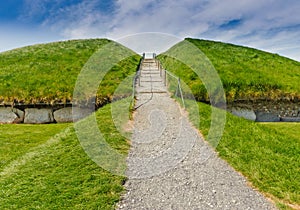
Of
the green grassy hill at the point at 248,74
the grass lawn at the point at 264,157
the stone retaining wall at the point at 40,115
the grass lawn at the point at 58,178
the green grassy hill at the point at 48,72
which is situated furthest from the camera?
the green grassy hill at the point at 248,74

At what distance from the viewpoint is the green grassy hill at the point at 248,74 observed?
1473cm

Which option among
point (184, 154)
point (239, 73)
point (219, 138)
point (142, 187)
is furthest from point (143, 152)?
A: point (239, 73)

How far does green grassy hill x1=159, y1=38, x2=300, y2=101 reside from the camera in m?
14.7

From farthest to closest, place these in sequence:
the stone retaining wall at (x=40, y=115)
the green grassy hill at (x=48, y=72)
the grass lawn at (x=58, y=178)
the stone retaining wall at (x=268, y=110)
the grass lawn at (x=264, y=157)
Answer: the stone retaining wall at (x=268, y=110) → the green grassy hill at (x=48, y=72) → the stone retaining wall at (x=40, y=115) → the grass lawn at (x=264, y=157) → the grass lawn at (x=58, y=178)

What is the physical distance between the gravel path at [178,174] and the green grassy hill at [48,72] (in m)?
5.82

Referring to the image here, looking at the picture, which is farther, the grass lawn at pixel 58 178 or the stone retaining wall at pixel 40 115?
the stone retaining wall at pixel 40 115

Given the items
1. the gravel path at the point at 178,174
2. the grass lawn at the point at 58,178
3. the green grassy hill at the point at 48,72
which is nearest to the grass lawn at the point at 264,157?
the gravel path at the point at 178,174

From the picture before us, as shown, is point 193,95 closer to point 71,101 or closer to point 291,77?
point 71,101

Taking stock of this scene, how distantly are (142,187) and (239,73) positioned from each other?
515 inches

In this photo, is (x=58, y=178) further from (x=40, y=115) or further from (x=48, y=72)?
(x=48, y=72)

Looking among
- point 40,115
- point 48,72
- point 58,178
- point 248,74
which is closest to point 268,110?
point 248,74

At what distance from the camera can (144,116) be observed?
1041 centimetres

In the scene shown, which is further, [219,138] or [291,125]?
[291,125]

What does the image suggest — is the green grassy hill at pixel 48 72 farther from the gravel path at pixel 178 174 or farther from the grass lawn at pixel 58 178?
the gravel path at pixel 178 174
